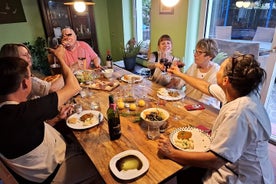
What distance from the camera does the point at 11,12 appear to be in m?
3.37

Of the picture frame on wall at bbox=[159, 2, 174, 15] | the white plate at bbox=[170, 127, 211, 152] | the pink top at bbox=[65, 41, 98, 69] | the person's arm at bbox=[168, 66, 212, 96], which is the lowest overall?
the white plate at bbox=[170, 127, 211, 152]

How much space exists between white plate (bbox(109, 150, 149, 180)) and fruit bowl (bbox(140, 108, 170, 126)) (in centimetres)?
23

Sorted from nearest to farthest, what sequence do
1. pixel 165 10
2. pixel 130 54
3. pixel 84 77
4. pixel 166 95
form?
pixel 166 95, pixel 84 77, pixel 165 10, pixel 130 54

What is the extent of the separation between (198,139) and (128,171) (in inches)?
18.3

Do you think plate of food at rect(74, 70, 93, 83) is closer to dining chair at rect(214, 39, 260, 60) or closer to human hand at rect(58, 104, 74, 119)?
human hand at rect(58, 104, 74, 119)

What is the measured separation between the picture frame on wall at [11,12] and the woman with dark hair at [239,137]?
3785 mm

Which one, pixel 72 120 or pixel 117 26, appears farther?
pixel 117 26

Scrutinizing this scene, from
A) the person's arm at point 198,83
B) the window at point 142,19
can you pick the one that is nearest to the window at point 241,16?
the person's arm at point 198,83

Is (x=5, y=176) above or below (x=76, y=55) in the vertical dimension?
below

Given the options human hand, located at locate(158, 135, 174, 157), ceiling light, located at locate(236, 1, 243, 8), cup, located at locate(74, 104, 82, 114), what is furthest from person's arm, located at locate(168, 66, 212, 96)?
ceiling light, located at locate(236, 1, 243, 8)

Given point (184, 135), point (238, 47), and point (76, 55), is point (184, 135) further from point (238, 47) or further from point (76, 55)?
point (76, 55)

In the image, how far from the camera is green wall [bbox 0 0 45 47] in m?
3.46

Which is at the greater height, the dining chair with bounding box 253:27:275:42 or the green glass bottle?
the dining chair with bounding box 253:27:275:42

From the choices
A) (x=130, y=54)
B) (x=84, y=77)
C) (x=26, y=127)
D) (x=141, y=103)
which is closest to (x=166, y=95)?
(x=141, y=103)
